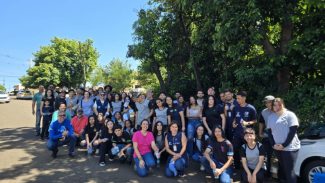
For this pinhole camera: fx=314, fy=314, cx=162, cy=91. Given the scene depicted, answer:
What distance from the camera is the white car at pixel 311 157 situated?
219 inches

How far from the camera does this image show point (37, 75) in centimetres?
4344

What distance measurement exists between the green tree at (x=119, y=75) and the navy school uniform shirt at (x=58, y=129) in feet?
126

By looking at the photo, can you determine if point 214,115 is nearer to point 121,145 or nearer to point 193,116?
point 193,116

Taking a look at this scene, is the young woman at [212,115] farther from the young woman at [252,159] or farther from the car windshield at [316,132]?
the car windshield at [316,132]

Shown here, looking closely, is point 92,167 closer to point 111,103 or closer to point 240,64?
point 111,103

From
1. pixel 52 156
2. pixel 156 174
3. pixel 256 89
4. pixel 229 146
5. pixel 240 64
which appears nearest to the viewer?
pixel 229 146

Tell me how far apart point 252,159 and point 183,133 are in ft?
6.11

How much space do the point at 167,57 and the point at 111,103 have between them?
786cm

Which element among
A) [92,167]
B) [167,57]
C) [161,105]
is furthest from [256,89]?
[167,57]

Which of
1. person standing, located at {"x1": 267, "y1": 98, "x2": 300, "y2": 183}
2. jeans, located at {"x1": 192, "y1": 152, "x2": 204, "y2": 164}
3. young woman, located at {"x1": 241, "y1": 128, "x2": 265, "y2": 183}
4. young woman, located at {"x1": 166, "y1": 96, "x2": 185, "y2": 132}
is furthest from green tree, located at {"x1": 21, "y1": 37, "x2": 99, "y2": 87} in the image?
person standing, located at {"x1": 267, "y1": 98, "x2": 300, "y2": 183}

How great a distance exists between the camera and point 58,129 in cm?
852

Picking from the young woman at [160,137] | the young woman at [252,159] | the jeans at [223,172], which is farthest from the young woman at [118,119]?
the young woman at [252,159]

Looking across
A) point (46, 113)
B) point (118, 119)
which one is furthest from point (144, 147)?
point (46, 113)

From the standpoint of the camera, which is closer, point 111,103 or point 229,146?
point 229,146
